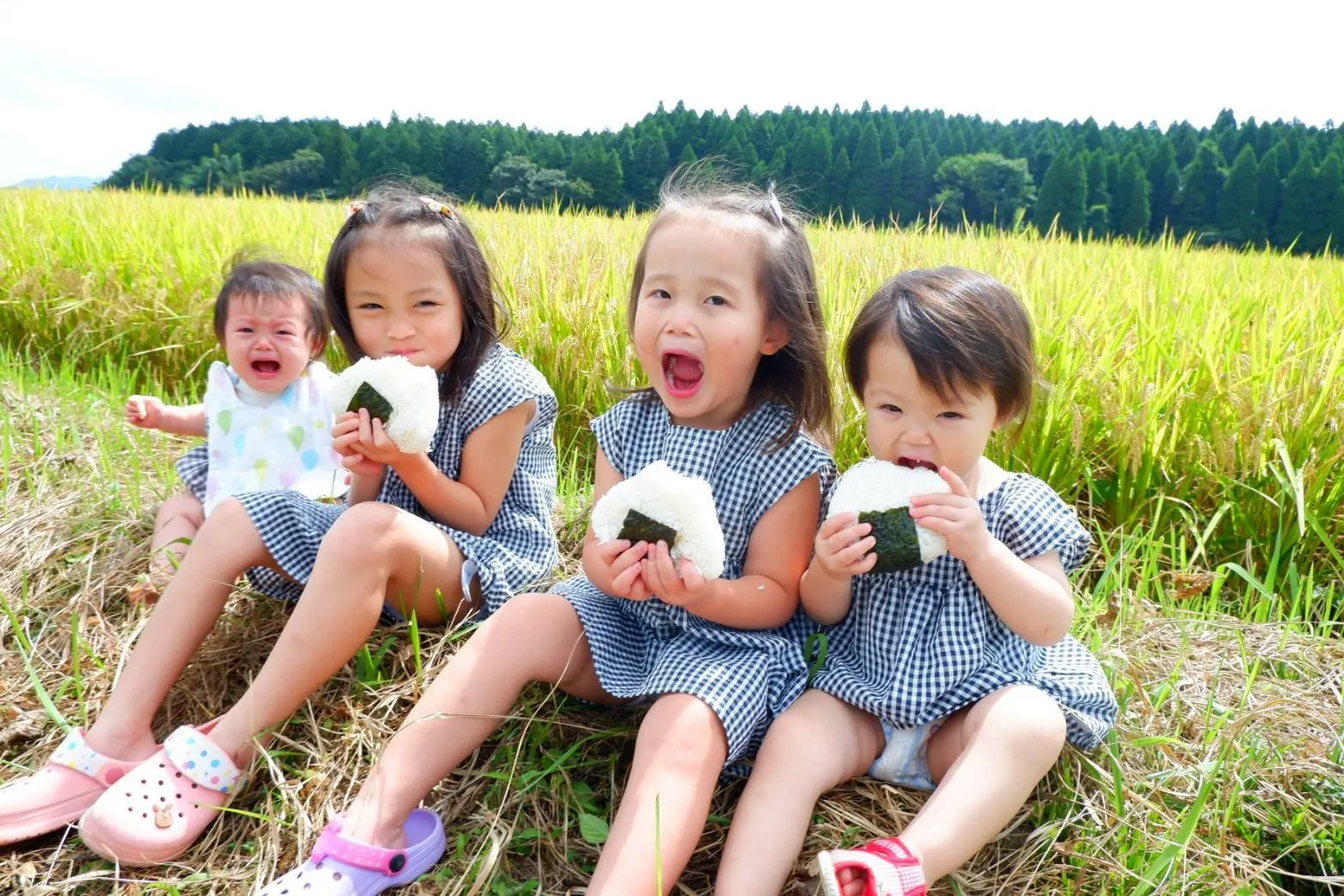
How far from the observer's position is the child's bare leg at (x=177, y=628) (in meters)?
1.77

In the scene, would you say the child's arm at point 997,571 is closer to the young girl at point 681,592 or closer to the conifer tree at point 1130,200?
the young girl at point 681,592

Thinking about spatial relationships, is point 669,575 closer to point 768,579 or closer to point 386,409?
point 768,579

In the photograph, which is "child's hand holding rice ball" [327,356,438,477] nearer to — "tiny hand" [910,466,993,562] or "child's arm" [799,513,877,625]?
"child's arm" [799,513,877,625]

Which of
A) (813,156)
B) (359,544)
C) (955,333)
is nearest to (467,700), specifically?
(359,544)

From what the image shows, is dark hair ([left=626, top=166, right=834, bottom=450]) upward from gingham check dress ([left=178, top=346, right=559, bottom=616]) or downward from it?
upward

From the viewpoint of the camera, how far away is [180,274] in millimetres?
4730

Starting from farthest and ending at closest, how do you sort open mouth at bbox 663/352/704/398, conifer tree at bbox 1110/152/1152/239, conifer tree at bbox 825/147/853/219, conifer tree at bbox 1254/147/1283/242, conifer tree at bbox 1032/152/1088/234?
conifer tree at bbox 825/147/853/219
conifer tree at bbox 1032/152/1088/234
conifer tree at bbox 1110/152/1152/239
conifer tree at bbox 1254/147/1283/242
open mouth at bbox 663/352/704/398

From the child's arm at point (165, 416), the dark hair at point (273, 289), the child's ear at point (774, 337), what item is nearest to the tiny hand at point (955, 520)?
the child's ear at point (774, 337)

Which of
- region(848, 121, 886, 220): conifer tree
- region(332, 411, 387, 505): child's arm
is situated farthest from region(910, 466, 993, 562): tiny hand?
region(848, 121, 886, 220): conifer tree

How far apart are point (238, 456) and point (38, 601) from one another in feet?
2.02

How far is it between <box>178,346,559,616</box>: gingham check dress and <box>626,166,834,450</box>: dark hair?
429mm

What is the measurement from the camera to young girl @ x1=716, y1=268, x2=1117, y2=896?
1429mm

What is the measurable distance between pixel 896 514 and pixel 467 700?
81 cm

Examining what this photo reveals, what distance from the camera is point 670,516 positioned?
1504 mm
